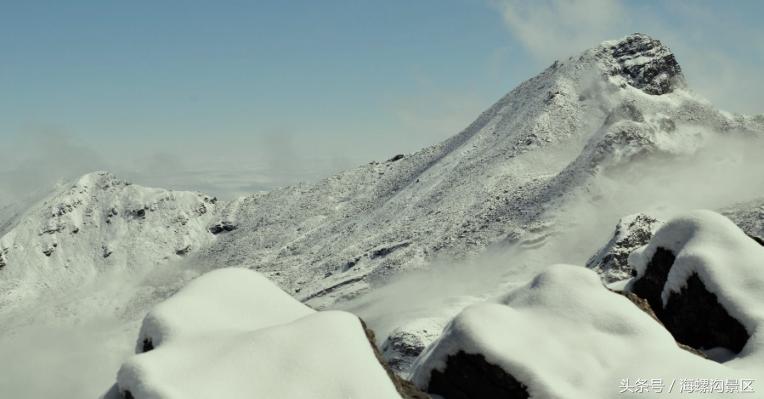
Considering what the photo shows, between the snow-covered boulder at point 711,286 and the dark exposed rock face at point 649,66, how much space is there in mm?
97212

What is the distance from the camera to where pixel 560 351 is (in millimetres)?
22609

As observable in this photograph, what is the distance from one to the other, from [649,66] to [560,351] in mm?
113374

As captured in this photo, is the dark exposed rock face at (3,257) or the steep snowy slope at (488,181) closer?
the steep snowy slope at (488,181)

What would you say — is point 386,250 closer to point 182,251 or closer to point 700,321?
point 182,251

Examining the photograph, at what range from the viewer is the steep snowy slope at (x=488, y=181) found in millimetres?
94438

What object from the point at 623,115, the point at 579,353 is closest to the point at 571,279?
the point at 579,353

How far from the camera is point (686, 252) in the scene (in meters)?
28.8

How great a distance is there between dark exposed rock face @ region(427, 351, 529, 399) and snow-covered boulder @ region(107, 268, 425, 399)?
9.48 feet

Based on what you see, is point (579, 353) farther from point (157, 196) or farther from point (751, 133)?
point (157, 196)

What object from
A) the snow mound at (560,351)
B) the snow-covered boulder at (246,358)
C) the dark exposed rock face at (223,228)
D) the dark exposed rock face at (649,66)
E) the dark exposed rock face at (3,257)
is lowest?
the dark exposed rock face at (3,257)

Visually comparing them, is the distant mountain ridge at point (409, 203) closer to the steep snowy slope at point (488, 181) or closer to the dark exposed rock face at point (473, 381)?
the steep snowy slope at point (488, 181)

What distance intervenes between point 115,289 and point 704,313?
119 m

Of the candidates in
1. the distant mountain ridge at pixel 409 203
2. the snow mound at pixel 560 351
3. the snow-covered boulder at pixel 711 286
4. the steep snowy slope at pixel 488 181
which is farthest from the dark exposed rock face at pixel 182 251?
the snow mound at pixel 560 351

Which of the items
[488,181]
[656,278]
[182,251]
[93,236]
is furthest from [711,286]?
[93,236]
